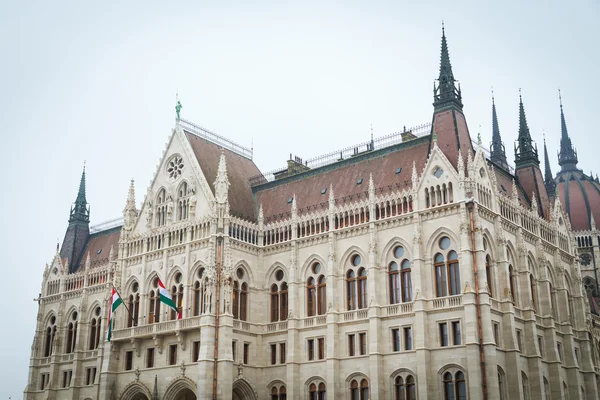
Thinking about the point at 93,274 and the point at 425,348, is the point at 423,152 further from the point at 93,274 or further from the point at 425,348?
the point at 93,274

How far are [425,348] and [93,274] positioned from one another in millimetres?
34813

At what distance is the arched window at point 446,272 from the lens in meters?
48.1

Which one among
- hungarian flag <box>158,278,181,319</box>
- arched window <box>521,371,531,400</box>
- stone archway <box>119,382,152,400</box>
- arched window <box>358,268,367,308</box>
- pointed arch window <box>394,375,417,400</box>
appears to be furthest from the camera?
stone archway <box>119,382,152,400</box>

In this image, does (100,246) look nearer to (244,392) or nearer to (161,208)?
(161,208)

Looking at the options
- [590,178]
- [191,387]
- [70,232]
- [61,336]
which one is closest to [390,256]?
[191,387]

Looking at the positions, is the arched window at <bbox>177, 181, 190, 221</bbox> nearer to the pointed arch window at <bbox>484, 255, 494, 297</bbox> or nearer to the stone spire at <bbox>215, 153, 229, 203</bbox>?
the stone spire at <bbox>215, 153, 229, 203</bbox>

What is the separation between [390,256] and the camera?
51.4 meters

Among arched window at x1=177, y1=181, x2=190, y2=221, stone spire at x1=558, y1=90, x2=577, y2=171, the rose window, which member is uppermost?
stone spire at x1=558, y1=90, x2=577, y2=171

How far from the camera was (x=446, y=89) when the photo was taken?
54.3m

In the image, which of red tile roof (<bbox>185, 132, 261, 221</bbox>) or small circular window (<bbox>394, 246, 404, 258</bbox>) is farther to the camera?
red tile roof (<bbox>185, 132, 261, 221</bbox>)

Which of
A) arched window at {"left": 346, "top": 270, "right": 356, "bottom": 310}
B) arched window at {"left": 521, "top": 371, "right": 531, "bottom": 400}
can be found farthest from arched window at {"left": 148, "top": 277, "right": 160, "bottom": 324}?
arched window at {"left": 521, "top": 371, "right": 531, "bottom": 400}

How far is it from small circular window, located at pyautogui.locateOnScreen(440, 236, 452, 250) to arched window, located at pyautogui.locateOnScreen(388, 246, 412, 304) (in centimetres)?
266

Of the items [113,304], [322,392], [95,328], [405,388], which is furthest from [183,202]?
[405,388]

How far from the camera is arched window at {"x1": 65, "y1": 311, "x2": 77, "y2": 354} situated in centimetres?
6894
